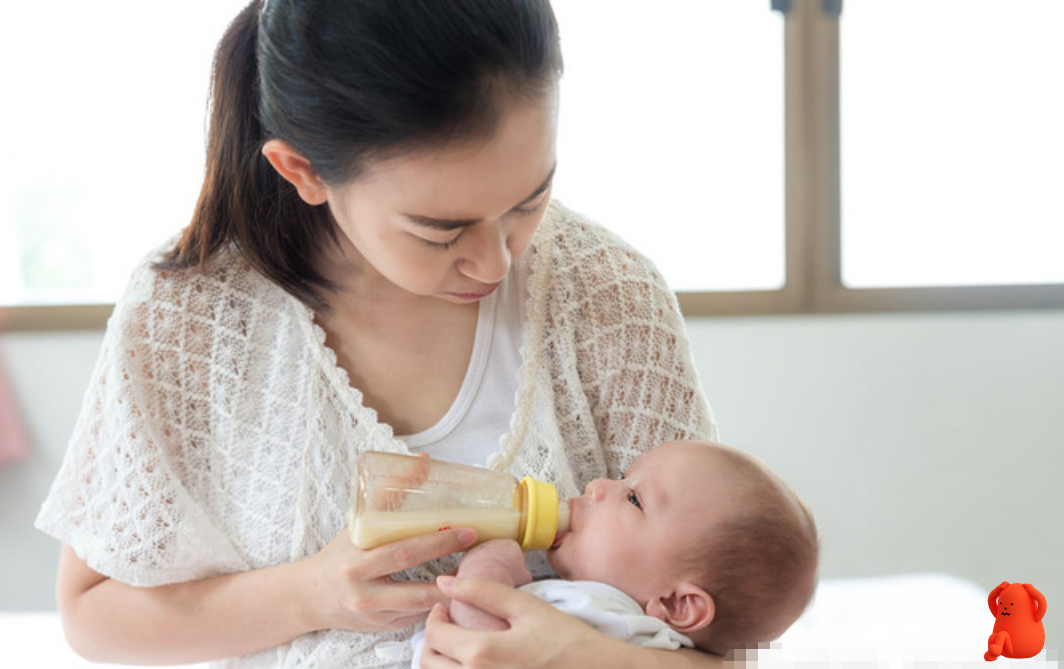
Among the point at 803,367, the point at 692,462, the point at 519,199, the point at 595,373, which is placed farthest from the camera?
→ the point at 803,367

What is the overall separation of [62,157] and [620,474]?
2.14 m

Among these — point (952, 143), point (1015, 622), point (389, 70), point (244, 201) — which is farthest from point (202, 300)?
point (952, 143)

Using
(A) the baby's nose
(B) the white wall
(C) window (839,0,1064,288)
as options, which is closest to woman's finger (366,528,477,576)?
(A) the baby's nose

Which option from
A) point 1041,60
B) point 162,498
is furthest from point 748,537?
point 1041,60

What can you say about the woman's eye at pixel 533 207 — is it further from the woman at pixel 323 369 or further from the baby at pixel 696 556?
the baby at pixel 696 556

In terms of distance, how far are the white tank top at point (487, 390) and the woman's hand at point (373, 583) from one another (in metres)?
0.19

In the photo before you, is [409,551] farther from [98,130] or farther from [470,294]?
[98,130]

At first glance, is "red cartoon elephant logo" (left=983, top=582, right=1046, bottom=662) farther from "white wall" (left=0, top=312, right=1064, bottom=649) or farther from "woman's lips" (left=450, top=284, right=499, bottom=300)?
"white wall" (left=0, top=312, right=1064, bottom=649)

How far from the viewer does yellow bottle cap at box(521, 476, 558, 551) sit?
118 cm

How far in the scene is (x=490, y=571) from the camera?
3.62ft

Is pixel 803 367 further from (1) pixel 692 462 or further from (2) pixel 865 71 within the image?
(1) pixel 692 462

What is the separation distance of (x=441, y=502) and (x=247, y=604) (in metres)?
0.30

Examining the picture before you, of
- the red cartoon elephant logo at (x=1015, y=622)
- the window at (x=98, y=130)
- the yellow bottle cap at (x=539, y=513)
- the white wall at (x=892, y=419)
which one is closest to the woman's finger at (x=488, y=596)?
the yellow bottle cap at (x=539, y=513)

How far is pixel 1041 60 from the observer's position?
2.81 meters
